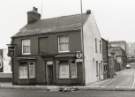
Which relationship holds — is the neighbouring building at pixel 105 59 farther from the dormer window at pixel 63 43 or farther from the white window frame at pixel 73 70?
the dormer window at pixel 63 43

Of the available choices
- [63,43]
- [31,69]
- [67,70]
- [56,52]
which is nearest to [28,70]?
[31,69]

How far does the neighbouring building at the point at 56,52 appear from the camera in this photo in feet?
90.4

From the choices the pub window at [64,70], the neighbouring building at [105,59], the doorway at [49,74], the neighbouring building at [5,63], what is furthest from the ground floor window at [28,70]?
the neighbouring building at [5,63]

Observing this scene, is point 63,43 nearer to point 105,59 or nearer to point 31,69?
point 31,69

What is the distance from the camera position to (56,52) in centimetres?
2869

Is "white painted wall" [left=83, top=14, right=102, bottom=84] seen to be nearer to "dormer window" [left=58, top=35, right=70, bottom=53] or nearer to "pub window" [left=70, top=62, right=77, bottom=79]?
"pub window" [left=70, top=62, right=77, bottom=79]

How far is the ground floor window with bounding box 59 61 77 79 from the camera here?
90.5ft

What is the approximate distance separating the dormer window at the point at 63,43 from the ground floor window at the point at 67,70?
4.86ft

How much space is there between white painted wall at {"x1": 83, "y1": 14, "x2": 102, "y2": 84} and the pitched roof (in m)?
1.28

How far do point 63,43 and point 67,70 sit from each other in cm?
312

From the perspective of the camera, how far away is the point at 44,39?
29.8m

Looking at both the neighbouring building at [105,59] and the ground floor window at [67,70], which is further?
the neighbouring building at [105,59]

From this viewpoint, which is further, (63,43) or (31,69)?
(31,69)

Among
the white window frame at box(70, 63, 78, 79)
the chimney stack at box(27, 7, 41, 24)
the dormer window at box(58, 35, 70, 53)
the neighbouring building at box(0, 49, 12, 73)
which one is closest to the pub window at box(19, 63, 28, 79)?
the dormer window at box(58, 35, 70, 53)
